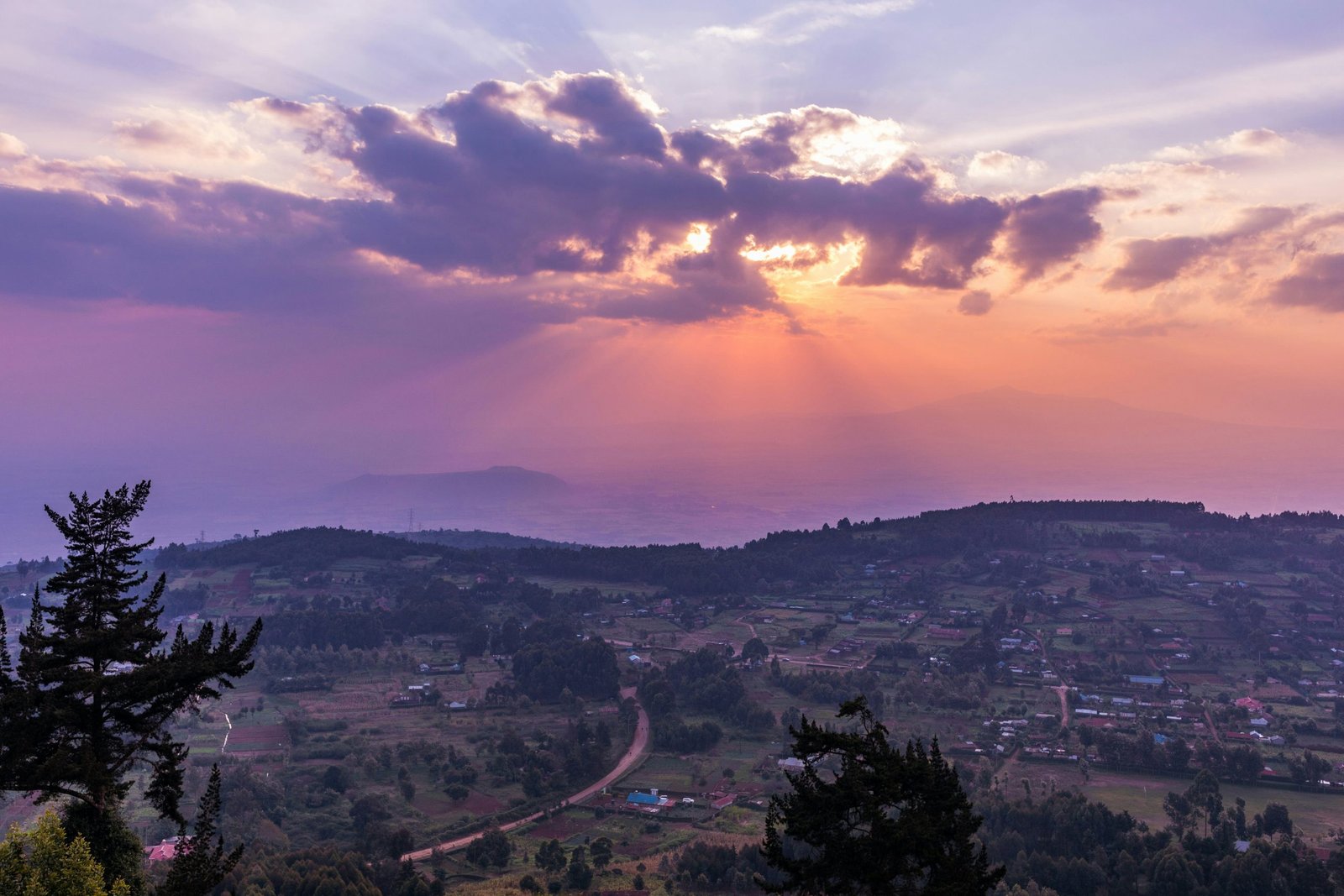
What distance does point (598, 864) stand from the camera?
45.0 metres

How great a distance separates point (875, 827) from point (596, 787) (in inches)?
1838

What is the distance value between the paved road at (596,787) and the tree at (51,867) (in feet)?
116

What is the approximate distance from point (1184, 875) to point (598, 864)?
25.6 metres

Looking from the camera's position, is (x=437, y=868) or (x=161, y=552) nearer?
(x=437, y=868)

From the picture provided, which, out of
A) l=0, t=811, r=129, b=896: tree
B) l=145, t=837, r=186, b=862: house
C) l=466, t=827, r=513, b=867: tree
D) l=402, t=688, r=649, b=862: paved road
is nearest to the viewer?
l=0, t=811, r=129, b=896: tree

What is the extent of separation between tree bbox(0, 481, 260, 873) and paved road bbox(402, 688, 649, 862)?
114ft

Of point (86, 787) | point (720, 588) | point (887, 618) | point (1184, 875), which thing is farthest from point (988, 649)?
point (86, 787)

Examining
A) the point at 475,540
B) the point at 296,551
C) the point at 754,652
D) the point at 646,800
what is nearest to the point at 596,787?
the point at 646,800

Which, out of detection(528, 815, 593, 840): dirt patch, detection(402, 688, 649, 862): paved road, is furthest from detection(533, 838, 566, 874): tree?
detection(402, 688, 649, 862): paved road

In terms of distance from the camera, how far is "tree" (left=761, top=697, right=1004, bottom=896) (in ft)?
50.8

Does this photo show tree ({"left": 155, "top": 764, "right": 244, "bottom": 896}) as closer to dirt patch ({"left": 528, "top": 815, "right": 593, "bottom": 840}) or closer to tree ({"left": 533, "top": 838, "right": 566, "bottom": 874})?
tree ({"left": 533, "top": 838, "right": 566, "bottom": 874})

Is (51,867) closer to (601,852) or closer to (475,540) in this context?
(601,852)

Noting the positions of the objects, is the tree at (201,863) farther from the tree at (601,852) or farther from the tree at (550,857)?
the tree at (601,852)

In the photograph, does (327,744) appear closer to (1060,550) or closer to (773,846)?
(773,846)
